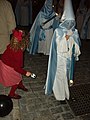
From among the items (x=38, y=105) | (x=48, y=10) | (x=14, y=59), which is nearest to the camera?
(x=14, y=59)

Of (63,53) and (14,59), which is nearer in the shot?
(14,59)

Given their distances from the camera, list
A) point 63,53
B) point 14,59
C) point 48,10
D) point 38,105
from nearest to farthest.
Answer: point 14,59
point 63,53
point 38,105
point 48,10

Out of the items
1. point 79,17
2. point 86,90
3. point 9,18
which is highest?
point 9,18

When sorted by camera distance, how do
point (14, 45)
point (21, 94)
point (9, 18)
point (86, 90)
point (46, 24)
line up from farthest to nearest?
point (46, 24)
point (9, 18)
point (86, 90)
point (21, 94)
point (14, 45)

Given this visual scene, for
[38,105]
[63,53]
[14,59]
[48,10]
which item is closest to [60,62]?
[63,53]

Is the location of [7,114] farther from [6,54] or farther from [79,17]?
[79,17]

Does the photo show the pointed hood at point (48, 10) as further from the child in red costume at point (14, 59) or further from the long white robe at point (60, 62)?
the child in red costume at point (14, 59)

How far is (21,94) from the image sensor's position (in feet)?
18.4

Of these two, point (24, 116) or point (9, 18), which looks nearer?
point (24, 116)

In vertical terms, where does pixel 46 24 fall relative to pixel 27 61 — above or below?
above

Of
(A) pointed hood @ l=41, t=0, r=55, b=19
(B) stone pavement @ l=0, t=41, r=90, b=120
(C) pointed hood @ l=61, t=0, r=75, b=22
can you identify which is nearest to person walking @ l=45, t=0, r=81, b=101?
(C) pointed hood @ l=61, t=0, r=75, b=22

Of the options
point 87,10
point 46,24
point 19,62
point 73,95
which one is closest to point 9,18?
point 46,24

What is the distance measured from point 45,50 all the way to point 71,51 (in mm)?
3225

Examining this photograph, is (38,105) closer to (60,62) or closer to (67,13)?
(60,62)
